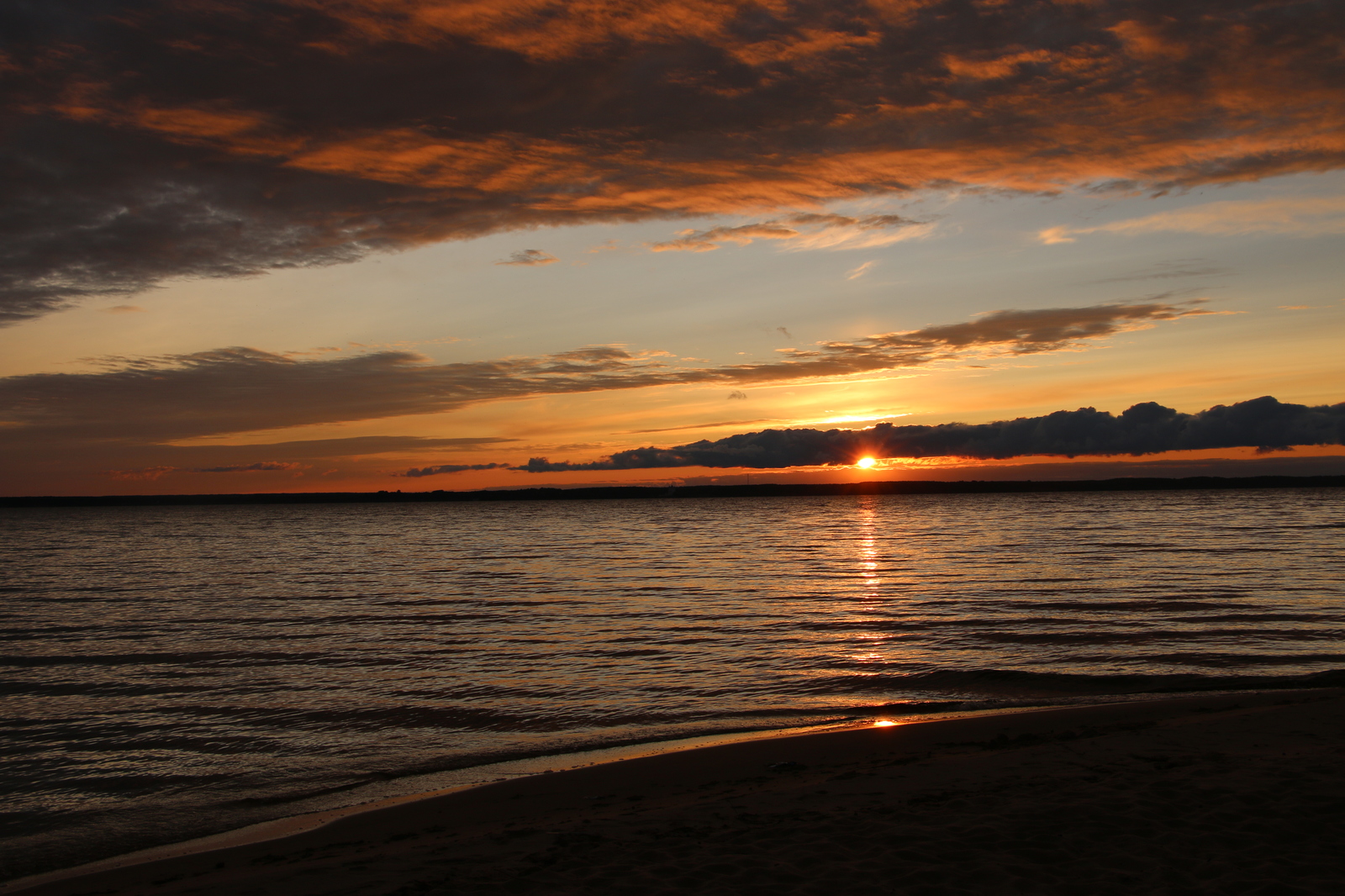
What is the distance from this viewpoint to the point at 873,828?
8695mm

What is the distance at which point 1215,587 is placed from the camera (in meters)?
30.5

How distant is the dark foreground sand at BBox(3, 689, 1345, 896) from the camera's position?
7.36 metres

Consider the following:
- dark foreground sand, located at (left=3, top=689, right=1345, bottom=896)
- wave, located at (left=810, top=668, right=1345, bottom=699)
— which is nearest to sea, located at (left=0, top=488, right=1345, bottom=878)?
wave, located at (left=810, top=668, right=1345, bottom=699)

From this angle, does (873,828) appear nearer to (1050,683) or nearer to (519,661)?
(1050,683)

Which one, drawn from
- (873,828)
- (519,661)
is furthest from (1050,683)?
(519,661)

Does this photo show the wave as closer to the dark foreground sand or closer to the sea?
the sea

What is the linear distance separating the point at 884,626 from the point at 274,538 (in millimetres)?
78161

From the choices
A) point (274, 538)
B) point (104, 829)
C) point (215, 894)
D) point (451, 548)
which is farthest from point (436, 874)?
point (274, 538)

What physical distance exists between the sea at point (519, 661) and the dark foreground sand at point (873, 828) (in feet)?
6.76

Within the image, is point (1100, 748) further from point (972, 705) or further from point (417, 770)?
point (417, 770)

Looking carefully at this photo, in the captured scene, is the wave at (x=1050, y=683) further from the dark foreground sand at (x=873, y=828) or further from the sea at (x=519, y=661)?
the dark foreground sand at (x=873, y=828)

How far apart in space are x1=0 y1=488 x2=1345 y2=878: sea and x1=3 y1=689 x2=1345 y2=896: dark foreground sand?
2.06m

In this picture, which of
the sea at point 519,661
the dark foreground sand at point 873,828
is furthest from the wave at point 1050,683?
the dark foreground sand at point 873,828

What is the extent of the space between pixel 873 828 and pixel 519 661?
1331cm
